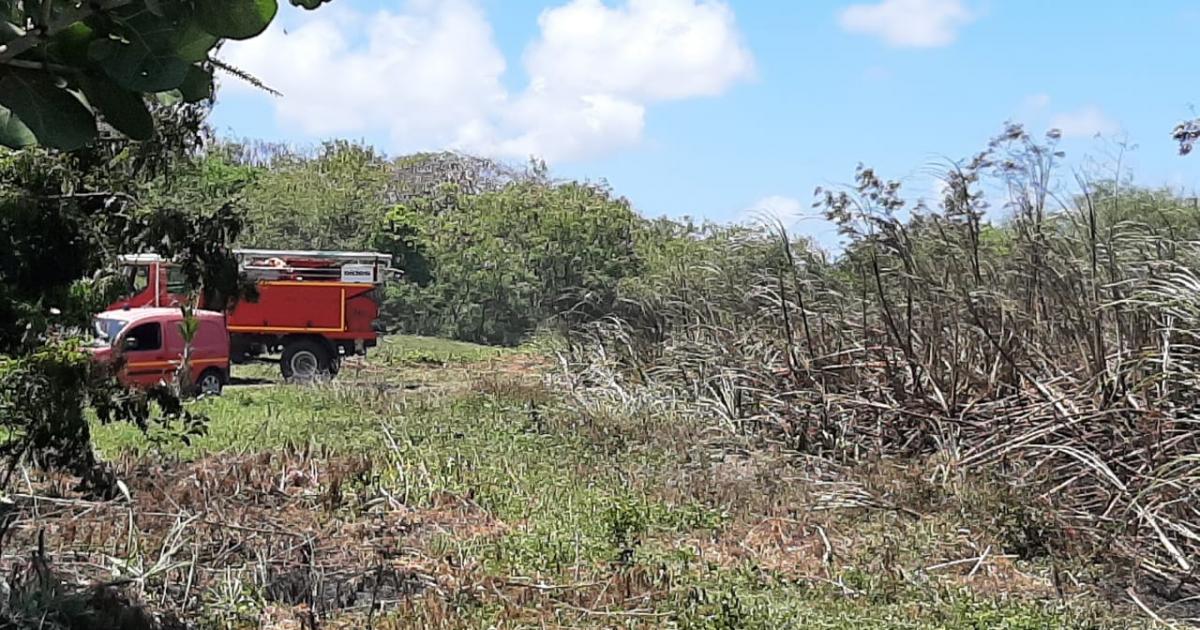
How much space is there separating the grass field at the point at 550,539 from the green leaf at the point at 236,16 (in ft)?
11.7

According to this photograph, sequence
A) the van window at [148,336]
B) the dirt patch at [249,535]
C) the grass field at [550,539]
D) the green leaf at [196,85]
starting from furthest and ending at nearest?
the van window at [148,336] < the dirt patch at [249,535] < the grass field at [550,539] < the green leaf at [196,85]

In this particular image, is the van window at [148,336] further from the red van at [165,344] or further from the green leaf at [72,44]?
the green leaf at [72,44]

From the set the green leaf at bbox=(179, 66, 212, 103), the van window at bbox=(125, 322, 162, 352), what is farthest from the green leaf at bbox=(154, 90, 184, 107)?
the van window at bbox=(125, 322, 162, 352)

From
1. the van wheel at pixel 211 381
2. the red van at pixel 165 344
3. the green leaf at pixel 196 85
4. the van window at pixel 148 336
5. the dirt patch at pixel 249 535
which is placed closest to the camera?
the green leaf at pixel 196 85

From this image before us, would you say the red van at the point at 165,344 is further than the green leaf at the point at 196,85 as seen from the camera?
Yes

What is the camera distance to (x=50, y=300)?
5.81 metres

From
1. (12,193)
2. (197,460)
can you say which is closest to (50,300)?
(12,193)

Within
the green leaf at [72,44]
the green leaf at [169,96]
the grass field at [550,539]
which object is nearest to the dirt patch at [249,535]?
the grass field at [550,539]

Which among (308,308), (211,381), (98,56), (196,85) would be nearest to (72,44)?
(98,56)

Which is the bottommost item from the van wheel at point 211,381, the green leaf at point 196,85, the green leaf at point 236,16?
the van wheel at point 211,381

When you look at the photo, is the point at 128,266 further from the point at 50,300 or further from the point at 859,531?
the point at 859,531

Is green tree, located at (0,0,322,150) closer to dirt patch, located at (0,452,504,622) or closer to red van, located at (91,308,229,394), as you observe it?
dirt patch, located at (0,452,504,622)

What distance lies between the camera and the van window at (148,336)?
47.3 feet

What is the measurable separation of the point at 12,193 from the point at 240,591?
2020mm
